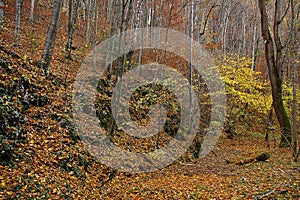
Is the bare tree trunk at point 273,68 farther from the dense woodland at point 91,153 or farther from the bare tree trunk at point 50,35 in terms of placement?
the bare tree trunk at point 50,35

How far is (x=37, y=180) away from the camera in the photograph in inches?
212

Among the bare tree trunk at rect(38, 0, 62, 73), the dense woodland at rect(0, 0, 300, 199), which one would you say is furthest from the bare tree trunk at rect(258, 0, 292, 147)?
the bare tree trunk at rect(38, 0, 62, 73)

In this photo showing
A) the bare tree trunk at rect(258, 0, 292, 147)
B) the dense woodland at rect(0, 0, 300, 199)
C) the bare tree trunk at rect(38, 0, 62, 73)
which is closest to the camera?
the dense woodland at rect(0, 0, 300, 199)

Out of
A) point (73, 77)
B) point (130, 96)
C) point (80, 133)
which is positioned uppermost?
point (73, 77)

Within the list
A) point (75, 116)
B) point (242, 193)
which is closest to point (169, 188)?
point (242, 193)

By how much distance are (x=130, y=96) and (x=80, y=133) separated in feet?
17.9

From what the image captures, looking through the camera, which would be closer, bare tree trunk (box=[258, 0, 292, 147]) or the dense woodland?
the dense woodland

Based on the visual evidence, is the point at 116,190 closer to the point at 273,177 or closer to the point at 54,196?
the point at 54,196

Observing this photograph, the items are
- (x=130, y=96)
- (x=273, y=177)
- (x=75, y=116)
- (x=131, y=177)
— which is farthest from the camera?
(x=130, y=96)

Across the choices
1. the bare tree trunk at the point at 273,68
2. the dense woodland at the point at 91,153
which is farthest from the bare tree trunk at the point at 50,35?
the bare tree trunk at the point at 273,68

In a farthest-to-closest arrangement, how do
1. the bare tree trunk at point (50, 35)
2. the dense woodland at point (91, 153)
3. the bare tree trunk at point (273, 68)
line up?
the bare tree trunk at point (50, 35) → the bare tree trunk at point (273, 68) → the dense woodland at point (91, 153)

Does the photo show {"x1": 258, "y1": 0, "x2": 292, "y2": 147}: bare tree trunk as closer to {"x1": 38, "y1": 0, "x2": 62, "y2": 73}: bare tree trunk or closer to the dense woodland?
the dense woodland

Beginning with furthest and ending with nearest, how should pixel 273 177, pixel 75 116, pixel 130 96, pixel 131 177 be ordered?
pixel 130 96 < pixel 75 116 < pixel 131 177 < pixel 273 177

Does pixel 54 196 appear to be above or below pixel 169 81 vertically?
below
